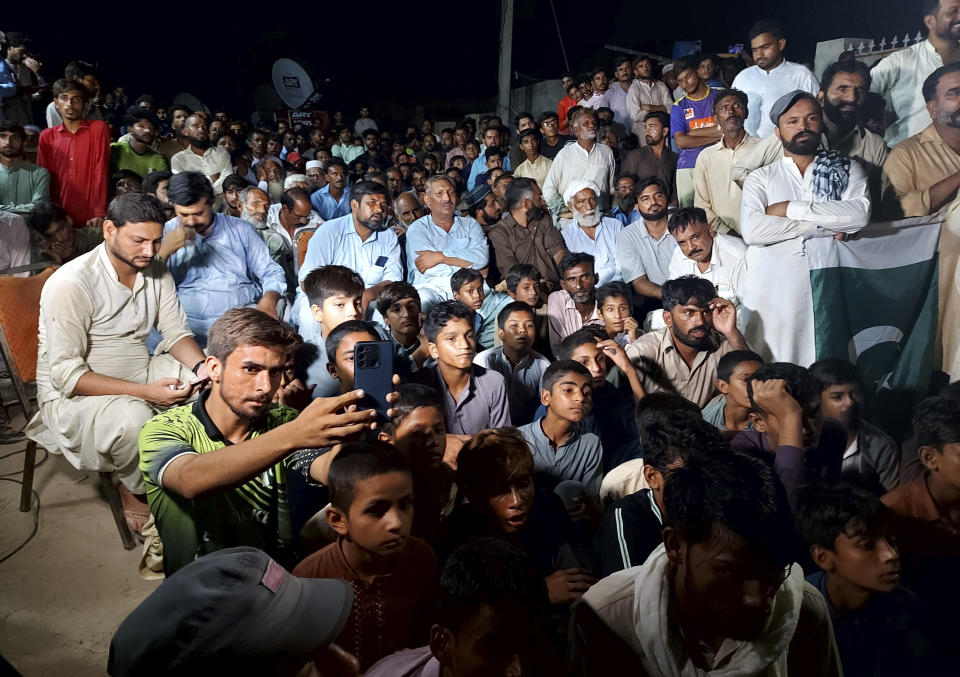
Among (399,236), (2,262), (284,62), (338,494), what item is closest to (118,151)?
(2,262)

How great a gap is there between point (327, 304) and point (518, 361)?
822 mm

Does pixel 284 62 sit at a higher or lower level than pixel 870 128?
higher

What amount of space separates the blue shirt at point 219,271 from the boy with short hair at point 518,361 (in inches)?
42.4

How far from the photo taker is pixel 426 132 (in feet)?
25.7

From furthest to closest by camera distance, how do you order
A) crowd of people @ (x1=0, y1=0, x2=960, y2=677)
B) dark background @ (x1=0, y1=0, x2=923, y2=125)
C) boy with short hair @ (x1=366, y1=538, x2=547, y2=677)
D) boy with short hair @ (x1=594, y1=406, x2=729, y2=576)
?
1. dark background @ (x1=0, y1=0, x2=923, y2=125)
2. boy with short hair @ (x1=594, y1=406, x2=729, y2=576)
3. crowd of people @ (x1=0, y1=0, x2=960, y2=677)
4. boy with short hair @ (x1=366, y1=538, x2=547, y2=677)

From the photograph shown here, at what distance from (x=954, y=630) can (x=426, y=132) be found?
748cm

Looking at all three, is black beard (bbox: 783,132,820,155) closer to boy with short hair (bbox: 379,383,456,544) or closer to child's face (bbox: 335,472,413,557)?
boy with short hair (bbox: 379,383,456,544)

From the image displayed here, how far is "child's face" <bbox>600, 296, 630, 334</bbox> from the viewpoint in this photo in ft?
8.70

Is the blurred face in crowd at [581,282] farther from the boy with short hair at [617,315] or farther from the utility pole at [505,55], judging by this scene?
the utility pole at [505,55]

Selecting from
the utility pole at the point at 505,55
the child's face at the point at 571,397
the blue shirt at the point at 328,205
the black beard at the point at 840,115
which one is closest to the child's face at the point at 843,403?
the child's face at the point at 571,397

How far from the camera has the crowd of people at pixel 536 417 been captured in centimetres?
107

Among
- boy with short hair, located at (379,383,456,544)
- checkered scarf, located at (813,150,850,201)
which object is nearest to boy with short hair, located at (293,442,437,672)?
boy with short hair, located at (379,383,456,544)

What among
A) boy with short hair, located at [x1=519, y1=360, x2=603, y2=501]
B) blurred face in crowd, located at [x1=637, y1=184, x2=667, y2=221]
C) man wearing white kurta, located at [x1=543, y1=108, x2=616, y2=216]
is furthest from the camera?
man wearing white kurta, located at [x1=543, y1=108, x2=616, y2=216]

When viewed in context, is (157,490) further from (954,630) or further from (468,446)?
(954,630)
